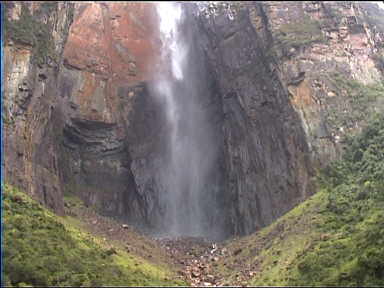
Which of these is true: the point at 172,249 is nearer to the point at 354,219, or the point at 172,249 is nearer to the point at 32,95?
the point at 354,219

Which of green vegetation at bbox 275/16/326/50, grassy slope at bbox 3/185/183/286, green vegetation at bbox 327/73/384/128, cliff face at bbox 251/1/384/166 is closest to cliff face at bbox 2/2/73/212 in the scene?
grassy slope at bbox 3/185/183/286

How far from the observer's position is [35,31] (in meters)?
49.3

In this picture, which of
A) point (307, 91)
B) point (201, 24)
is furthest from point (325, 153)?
point (201, 24)

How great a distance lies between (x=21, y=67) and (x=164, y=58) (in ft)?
90.2

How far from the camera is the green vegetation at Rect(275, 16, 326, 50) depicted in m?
56.6

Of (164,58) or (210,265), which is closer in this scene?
(210,265)

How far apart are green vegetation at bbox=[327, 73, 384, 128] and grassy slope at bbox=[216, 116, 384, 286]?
2.34 meters

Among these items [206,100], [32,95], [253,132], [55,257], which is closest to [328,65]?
[253,132]

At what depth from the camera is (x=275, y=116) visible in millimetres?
55438

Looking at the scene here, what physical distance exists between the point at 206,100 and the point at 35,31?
23086 mm

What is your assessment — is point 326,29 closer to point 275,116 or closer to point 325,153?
point 275,116

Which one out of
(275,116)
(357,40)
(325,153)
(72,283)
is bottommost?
(72,283)

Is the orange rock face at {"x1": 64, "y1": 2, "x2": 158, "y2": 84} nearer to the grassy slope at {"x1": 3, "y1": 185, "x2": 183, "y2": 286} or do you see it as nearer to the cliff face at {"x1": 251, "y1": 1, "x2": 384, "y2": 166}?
the cliff face at {"x1": 251, "y1": 1, "x2": 384, "y2": 166}

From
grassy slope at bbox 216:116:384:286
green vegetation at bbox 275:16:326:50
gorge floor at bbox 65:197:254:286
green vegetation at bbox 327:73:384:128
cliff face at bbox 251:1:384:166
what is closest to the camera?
grassy slope at bbox 216:116:384:286
